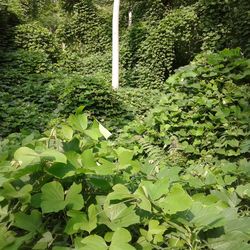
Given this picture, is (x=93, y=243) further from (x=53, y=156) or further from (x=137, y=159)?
(x=137, y=159)

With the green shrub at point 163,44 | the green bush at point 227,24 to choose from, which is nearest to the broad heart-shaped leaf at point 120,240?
the green bush at point 227,24

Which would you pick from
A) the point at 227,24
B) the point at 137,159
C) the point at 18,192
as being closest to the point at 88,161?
the point at 18,192

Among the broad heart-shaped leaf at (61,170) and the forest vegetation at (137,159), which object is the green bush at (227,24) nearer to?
the forest vegetation at (137,159)

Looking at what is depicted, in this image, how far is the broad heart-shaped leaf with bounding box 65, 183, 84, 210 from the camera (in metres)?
0.77

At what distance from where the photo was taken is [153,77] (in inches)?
522

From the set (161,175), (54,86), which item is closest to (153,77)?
(54,86)

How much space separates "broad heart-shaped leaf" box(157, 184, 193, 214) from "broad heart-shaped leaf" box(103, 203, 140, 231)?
69 millimetres

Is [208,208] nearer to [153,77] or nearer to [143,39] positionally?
[153,77]

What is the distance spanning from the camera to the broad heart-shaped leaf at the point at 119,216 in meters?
0.74

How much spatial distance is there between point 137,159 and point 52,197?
91.2 inches

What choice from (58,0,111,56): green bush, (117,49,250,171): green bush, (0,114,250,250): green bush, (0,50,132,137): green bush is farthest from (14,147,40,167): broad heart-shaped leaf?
(58,0,111,56): green bush

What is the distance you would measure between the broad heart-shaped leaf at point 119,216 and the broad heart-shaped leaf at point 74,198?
6 cm

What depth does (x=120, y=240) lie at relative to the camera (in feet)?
2.28

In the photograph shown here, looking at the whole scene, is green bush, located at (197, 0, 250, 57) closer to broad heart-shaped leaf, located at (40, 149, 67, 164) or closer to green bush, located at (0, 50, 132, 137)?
green bush, located at (0, 50, 132, 137)
